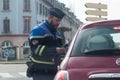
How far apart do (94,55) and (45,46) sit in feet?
6.25

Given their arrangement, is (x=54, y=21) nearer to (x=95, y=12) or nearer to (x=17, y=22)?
(x=95, y=12)

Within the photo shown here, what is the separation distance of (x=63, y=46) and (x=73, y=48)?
176cm

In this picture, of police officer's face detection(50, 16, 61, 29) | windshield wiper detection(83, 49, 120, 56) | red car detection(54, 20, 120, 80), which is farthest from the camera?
police officer's face detection(50, 16, 61, 29)

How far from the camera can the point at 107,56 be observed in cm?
535

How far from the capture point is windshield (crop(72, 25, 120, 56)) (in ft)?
18.3

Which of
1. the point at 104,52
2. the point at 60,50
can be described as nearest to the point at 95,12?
the point at 60,50

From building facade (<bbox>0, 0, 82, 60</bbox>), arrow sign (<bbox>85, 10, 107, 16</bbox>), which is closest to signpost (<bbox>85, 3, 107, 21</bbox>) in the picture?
arrow sign (<bbox>85, 10, 107, 16</bbox>)

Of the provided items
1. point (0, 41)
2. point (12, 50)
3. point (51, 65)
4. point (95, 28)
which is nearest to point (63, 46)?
point (51, 65)

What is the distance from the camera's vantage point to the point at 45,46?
7.23 metres

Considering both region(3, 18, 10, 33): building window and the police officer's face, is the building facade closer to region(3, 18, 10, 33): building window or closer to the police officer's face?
region(3, 18, 10, 33): building window

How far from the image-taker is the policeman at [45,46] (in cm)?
723

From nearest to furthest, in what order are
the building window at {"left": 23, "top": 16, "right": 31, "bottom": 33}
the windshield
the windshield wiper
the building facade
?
the windshield wiper < the windshield < the building facade < the building window at {"left": 23, "top": 16, "right": 31, "bottom": 33}

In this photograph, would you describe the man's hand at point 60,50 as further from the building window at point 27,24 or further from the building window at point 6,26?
the building window at point 27,24

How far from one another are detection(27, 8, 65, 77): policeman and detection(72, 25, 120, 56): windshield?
1.40 m
